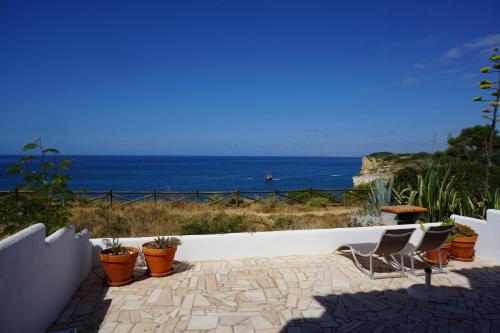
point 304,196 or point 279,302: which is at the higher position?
point 279,302

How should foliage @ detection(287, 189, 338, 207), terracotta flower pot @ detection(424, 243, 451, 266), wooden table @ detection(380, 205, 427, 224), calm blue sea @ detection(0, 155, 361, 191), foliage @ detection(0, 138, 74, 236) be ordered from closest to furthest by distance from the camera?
foliage @ detection(0, 138, 74, 236) < terracotta flower pot @ detection(424, 243, 451, 266) < wooden table @ detection(380, 205, 427, 224) < foliage @ detection(287, 189, 338, 207) < calm blue sea @ detection(0, 155, 361, 191)

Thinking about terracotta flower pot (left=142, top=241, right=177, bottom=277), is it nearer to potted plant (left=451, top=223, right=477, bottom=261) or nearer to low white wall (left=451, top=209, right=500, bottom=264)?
potted plant (left=451, top=223, right=477, bottom=261)

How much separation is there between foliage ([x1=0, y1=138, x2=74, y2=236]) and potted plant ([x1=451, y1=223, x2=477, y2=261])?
18.3ft

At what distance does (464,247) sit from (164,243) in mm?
4558

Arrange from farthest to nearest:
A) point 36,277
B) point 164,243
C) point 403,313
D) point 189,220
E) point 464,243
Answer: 1. point 189,220
2. point 464,243
3. point 164,243
4. point 403,313
5. point 36,277

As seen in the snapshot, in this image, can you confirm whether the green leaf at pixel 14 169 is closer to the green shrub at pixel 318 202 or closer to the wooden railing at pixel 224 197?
the wooden railing at pixel 224 197

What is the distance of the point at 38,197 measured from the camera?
390 centimetres

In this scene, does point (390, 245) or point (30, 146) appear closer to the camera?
point (30, 146)

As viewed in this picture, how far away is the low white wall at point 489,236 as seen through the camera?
16.7 feet

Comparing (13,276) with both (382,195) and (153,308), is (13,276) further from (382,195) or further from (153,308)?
(382,195)

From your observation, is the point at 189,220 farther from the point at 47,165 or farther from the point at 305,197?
the point at 305,197

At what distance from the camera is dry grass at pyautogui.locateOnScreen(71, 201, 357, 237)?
21.7 ft

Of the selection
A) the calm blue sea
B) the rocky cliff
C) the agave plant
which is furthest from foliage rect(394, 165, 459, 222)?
the calm blue sea

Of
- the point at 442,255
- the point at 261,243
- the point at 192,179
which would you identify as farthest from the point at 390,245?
the point at 192,179
